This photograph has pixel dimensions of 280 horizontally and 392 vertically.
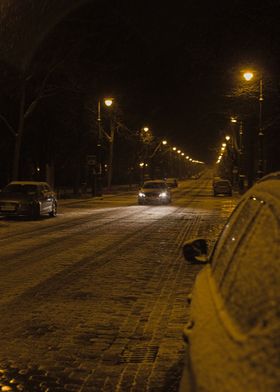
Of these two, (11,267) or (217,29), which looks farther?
(217,29)

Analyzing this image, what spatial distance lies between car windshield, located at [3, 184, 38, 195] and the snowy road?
10485 mm

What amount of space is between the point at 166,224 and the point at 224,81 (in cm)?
1620

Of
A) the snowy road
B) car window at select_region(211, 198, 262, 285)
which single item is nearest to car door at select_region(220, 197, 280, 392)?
car window at select_region(211, 198, 262, 285)

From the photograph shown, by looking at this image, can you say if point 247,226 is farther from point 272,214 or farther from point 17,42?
point 17,42

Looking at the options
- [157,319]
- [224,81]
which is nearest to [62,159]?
[224,81]

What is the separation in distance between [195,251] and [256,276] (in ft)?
7.13

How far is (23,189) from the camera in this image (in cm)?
2720

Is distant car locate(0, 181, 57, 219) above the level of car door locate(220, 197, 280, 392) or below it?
below

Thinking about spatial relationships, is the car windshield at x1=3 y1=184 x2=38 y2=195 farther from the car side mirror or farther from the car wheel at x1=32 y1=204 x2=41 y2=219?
the car side mirror

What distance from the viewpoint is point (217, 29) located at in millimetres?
22547

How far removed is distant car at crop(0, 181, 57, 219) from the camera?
2592cm

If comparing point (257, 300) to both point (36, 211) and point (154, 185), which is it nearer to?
point (36, 211)

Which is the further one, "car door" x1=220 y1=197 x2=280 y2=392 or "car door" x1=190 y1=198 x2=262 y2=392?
"car door" x1=190 y1=198 x2=262 y2=392

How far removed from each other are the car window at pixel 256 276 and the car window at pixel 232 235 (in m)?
0.16
